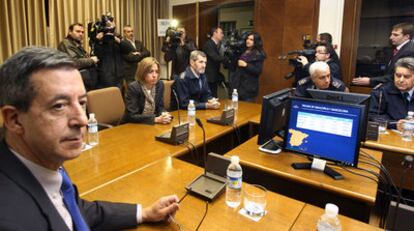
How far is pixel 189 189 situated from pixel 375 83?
320cm

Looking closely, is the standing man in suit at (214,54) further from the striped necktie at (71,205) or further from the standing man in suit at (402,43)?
→ the striped necktie at (71,205)

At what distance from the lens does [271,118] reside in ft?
5.94

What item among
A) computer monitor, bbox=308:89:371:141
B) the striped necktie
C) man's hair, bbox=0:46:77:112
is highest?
man's hair, bbox=0:46:77:112

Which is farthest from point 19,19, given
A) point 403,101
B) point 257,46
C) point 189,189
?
point 403,101

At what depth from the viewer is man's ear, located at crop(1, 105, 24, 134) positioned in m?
0.71

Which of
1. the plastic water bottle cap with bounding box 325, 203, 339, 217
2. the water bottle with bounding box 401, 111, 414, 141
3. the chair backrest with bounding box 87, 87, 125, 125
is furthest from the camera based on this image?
the chair backrest with bounding box 87, 87, 125, 125

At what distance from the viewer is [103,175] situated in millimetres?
1513

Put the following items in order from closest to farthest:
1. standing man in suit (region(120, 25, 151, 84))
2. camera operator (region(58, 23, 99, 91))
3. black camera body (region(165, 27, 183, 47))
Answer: camera operator (region(58, 23, 99, 91)) → standing man in suit (region(120, 25, 151, 84)) → black camera body (region(165, 27, 183, 47))

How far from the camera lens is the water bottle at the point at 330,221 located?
106 centimetres

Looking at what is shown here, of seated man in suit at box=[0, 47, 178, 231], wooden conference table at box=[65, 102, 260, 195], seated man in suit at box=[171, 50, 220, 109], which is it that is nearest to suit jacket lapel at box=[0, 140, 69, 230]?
seated man in suit at box=[0, 47, 178, 231]

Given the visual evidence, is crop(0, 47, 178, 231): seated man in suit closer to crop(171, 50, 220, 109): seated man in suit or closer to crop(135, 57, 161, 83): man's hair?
crop(135, 57, 161, 83): man's hair

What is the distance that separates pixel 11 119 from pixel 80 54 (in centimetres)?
348

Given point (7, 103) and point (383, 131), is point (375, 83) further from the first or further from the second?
point (7, 103)

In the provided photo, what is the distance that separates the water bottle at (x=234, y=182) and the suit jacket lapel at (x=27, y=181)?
28.1 inches
